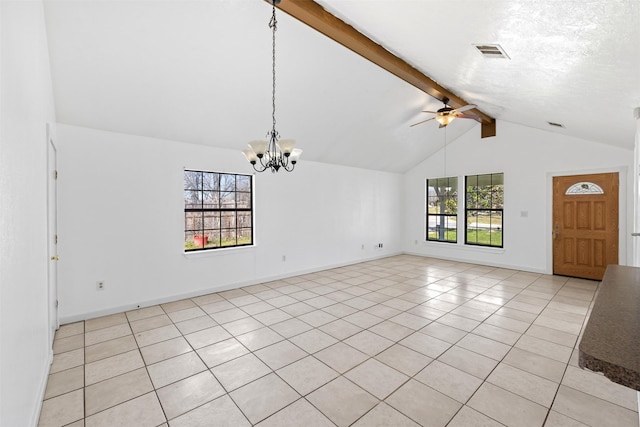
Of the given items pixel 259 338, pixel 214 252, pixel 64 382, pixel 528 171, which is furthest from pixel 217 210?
pixel 528 171

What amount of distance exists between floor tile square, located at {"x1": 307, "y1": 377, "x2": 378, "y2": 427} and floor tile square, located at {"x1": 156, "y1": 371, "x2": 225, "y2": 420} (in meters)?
0.77

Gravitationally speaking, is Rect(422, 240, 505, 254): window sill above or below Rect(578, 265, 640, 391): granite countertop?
below

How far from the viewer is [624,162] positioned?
5027mm

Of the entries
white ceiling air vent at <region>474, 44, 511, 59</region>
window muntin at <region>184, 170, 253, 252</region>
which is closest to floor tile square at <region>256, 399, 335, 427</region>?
white ceiling air vent at <region>474, 44, 511, 59</region>

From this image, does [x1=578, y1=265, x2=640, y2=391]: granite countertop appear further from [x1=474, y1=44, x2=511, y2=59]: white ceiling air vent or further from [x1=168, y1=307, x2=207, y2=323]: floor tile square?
[x1=168, y1=307, x2=207, y2=323]: floor tile square

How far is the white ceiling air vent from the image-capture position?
239 cm

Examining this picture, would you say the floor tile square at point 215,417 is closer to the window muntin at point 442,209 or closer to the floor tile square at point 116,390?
the floor tile square at point 116,390

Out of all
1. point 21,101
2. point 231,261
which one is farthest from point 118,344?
point 21,101

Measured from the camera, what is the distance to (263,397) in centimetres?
219

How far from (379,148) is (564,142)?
3537mm

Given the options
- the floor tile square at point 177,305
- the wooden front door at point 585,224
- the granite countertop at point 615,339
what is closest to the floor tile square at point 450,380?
the granite countertop at point 615,339

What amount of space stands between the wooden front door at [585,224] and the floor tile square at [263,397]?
615 cm

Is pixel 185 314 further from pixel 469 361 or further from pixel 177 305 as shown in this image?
pixel 469 361

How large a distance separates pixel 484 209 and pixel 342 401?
621 cm
